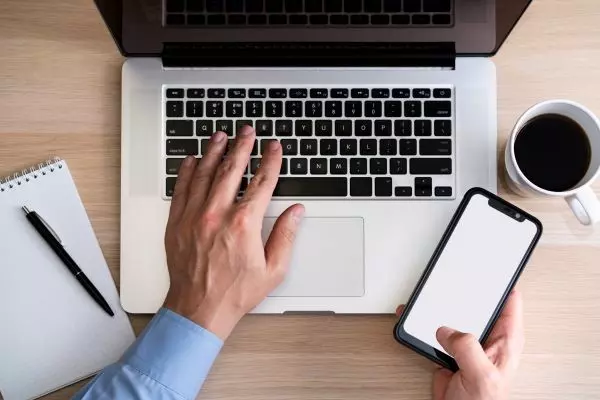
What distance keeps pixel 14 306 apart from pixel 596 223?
67 cm

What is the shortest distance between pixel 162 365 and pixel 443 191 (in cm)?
36

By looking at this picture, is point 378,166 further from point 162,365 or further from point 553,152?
point 162,365

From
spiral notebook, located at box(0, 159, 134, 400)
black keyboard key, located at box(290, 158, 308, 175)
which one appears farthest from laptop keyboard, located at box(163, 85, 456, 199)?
spiral notebook, located at box(0, 159, 134, 400)

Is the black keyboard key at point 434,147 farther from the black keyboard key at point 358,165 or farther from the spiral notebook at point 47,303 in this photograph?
the spiral notebook at point 47,303

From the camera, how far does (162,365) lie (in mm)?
674

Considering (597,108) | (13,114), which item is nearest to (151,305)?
(13,114)

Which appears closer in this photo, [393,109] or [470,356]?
[470,356]

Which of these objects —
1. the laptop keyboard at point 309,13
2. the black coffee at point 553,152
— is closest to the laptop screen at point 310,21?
the laptop keyboard at point 309,13

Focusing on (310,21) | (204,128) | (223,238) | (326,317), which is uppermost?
(310,21)

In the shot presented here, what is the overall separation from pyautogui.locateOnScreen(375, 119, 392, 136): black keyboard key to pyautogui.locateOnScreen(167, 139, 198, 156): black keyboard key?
205mm

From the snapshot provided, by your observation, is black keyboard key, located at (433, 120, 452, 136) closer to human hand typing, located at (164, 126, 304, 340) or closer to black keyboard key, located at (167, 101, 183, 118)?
human hand typing, located at (164, 126, 304, 340)

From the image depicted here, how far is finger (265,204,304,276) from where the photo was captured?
0.71 m

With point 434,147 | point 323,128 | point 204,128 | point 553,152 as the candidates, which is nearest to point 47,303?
point 204,128

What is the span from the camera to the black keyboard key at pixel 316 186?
73 cm
